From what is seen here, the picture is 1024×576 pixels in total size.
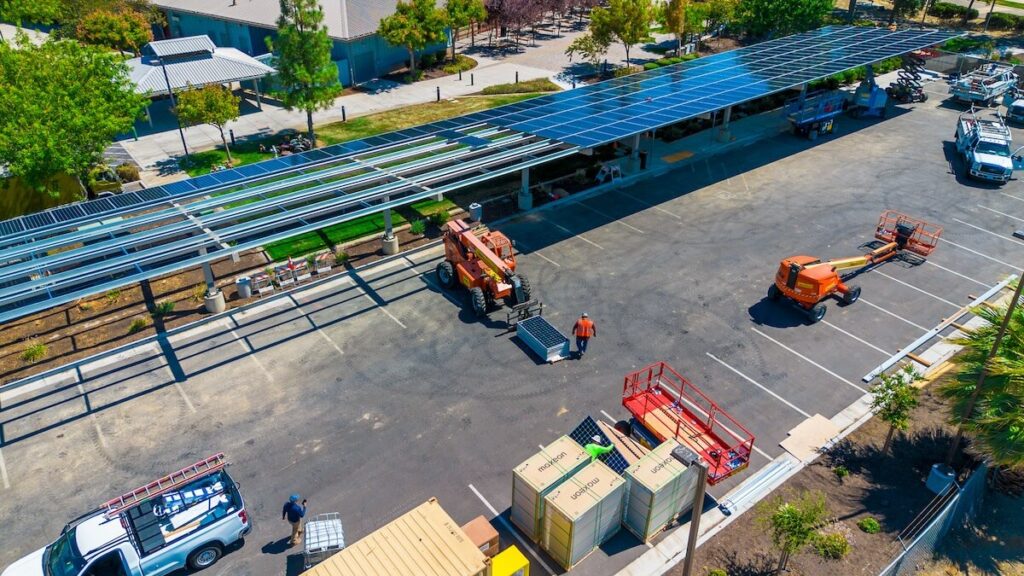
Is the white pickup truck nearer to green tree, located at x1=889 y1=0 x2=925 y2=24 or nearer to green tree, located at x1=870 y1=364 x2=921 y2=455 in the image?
green tree, located at x1=870 y1=364 x2=921 y2=455

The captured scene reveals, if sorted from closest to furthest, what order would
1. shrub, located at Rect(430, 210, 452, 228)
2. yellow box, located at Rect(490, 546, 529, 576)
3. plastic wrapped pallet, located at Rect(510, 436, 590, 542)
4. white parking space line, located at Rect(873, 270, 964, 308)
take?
yellow box, located at Rect(490, 546, 529, 576)
plastic wrapped pallet, located at Rect(510, 436, 590, 542)
white parking space line, located at Rect(873, 270, 964, 308)
shrub, located at Rect(430, 210, 452, 228)

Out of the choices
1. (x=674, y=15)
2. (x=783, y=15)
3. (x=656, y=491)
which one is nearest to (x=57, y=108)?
(x=656, y=491)

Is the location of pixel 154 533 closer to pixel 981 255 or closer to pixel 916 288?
pixel 916 288

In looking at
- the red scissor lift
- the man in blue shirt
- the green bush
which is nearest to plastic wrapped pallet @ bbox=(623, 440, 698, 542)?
the red scissor lift

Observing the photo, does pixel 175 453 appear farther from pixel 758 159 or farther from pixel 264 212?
pixel 758 159

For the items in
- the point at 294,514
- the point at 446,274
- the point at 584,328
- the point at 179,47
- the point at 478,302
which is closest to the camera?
the point at 294,514

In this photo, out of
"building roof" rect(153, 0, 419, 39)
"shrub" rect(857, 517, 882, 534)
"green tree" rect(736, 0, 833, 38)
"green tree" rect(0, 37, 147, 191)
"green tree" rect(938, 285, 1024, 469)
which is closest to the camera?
"green tree" rect(938, 285, 1024, 469)

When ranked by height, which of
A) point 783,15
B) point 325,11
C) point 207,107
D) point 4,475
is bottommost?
point 4,475

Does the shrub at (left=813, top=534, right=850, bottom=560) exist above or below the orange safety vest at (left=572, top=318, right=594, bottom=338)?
below

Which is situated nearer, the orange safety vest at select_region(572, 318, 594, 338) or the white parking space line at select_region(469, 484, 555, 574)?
the white parking space line at select_region(469, 484, 555, 574)
